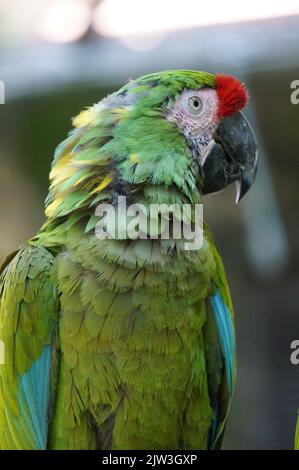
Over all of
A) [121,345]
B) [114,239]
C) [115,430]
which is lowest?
[115,430]

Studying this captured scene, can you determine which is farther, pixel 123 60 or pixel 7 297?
pixel 123 60

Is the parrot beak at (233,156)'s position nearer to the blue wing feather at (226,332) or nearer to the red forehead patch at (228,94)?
the red forehead patch at (228,94)

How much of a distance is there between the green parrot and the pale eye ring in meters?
0.02

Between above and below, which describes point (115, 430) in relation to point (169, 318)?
below

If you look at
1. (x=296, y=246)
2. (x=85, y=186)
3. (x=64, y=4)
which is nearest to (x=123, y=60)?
(x=64, y=4)

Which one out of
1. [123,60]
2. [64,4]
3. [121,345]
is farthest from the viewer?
[123,60]

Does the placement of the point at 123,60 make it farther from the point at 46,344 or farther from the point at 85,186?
the point at 46,344

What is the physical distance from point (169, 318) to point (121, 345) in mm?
86

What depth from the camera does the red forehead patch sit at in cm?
106

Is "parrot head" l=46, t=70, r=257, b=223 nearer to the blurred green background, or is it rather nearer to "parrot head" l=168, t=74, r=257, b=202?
"parrot head" l=168, t=74, r=257, b=202

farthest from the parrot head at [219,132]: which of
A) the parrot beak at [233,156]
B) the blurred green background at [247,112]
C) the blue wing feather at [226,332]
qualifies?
the blurred green background at [247,112]

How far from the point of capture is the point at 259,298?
2.28m

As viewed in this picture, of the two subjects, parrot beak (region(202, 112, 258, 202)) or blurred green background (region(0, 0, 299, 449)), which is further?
blurred green background (region(0, 0, 299, 449))

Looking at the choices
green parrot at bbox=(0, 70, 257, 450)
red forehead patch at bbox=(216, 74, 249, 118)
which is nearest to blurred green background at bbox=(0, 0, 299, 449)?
red forehead patch at bbox=(216, 74, 249, 118)
